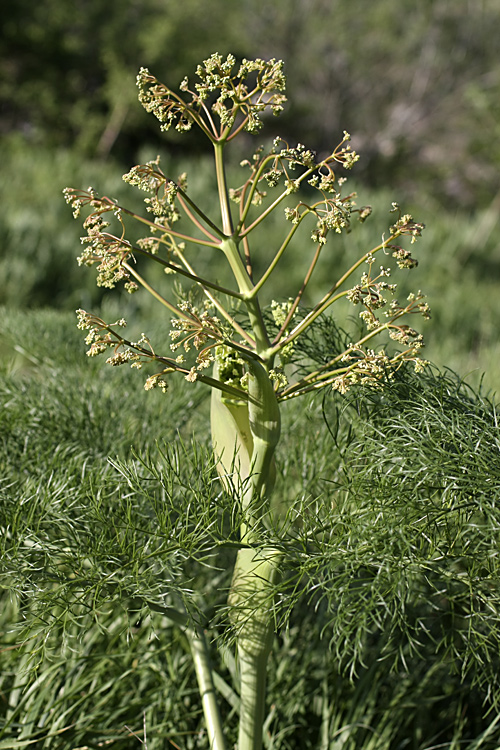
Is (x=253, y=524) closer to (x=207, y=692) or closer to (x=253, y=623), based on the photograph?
(x=253, y=623)

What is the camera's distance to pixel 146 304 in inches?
113

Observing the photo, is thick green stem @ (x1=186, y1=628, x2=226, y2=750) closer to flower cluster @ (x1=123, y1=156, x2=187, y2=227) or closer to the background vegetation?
the background vegetation

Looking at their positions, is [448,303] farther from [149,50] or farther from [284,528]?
[149,50]

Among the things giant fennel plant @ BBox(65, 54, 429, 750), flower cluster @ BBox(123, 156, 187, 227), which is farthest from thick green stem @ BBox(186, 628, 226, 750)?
flower cluster @ BBox(123, 156, 187, 227)

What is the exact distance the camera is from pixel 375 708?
864 millimetres

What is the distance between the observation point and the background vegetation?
0.78 metres

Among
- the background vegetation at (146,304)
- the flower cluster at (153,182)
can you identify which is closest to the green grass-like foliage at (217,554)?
the background vegetation at (146,304)

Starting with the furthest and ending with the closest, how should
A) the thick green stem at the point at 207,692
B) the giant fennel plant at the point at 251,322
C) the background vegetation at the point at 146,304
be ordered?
the background vegetation at the point at 146,304, the thick green stem at the point at 207,692, the giant fennel plant at the point at 251,322

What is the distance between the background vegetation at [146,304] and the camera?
0.78 m

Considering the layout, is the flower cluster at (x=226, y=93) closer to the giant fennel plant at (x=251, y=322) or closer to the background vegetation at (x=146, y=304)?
the giant fennel plant at (x=251, y=322)

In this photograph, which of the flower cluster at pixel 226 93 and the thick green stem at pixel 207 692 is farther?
the thick green stem at pixel 207 692

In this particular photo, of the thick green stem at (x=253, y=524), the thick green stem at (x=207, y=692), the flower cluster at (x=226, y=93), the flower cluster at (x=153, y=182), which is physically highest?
the flower cluster at (x=226, y=93)

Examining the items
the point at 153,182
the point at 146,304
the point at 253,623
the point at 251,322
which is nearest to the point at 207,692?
Result: the point at 253,623

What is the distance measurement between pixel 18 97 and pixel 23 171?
4195 millimetres
